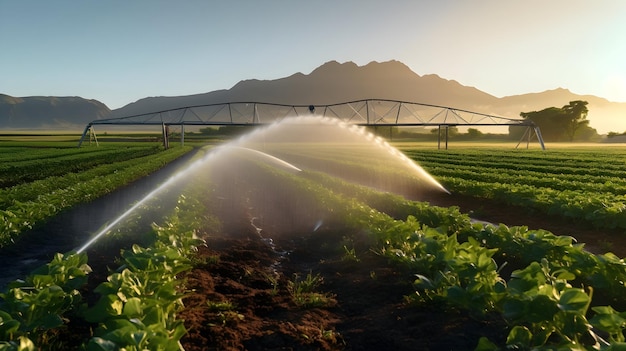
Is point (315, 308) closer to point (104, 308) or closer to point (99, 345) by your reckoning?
point (104, 308)

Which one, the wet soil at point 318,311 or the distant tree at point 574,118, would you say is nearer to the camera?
the wet soil at point 318,311

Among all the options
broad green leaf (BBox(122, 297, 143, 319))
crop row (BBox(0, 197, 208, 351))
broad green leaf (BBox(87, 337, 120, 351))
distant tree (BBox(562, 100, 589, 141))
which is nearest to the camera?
broad green leaf (BBox(87, 337, 120, 351))

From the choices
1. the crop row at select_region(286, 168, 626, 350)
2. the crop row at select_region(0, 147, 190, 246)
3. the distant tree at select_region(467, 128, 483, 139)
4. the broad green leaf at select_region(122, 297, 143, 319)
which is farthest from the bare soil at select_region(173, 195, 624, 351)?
the distant tree at select_region(467, 128, 483, 139)

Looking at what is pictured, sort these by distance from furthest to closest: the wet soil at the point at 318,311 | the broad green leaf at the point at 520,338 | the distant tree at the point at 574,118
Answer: the distant tree at the point at 574,118 < the wet soil at the point at 318,311 < the broad green leaf at the point at 520,338

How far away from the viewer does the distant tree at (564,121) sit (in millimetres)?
106875

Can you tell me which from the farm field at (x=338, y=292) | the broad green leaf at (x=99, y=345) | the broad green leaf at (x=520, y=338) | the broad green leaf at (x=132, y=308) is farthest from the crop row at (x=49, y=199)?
the broad green leaf at (x=520, y=338)

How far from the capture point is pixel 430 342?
169 inches

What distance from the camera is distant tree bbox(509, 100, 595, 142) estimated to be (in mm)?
106875

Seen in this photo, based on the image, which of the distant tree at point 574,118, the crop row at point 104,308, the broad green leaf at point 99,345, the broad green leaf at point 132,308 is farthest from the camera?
the distant tree at point 574,118

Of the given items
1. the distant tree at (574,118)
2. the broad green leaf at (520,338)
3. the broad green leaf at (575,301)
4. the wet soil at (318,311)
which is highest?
the distant tree at (574,118)

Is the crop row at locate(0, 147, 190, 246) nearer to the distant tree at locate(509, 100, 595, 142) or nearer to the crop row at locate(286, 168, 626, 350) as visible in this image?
the crop row at locate(286, 168, 626, 350)

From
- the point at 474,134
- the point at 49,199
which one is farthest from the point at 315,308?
the point at 474,134

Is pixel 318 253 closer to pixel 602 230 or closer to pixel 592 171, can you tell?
pixel 602 230

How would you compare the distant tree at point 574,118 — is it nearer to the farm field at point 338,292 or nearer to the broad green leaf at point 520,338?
the farm field at point 338,292
